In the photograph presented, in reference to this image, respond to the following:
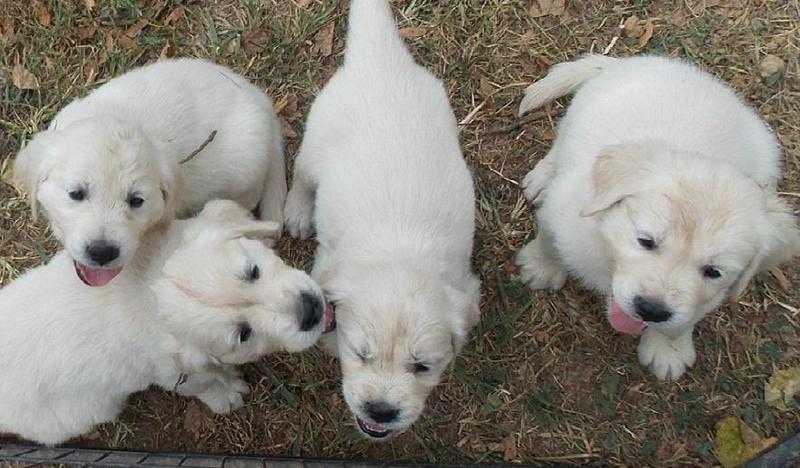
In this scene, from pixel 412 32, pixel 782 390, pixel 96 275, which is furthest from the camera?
pixel 412 32

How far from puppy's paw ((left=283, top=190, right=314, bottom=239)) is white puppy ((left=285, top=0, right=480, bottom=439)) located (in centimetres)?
20

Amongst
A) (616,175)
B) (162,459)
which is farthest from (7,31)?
(616,175)

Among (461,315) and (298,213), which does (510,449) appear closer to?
(461,315)

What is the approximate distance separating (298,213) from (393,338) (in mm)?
1581

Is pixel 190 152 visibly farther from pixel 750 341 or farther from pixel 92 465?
pixel 750 341

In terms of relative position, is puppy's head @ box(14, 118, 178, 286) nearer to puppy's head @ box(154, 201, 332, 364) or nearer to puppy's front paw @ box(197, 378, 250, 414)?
puppy's head @ box(154, 201, 332, 364)

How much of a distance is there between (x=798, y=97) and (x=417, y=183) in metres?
2.74

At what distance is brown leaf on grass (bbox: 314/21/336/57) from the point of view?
4.27 meters

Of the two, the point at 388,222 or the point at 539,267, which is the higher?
the point at 388,222

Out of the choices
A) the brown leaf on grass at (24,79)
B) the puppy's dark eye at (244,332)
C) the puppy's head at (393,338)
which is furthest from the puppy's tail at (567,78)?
the brown leaf on grass at (24,79)

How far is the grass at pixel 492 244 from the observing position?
3775 mm

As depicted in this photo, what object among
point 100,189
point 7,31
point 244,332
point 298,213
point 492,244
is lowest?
point 492,244

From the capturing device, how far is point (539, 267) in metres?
3.79

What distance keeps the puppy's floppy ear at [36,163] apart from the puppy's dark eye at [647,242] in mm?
2402
